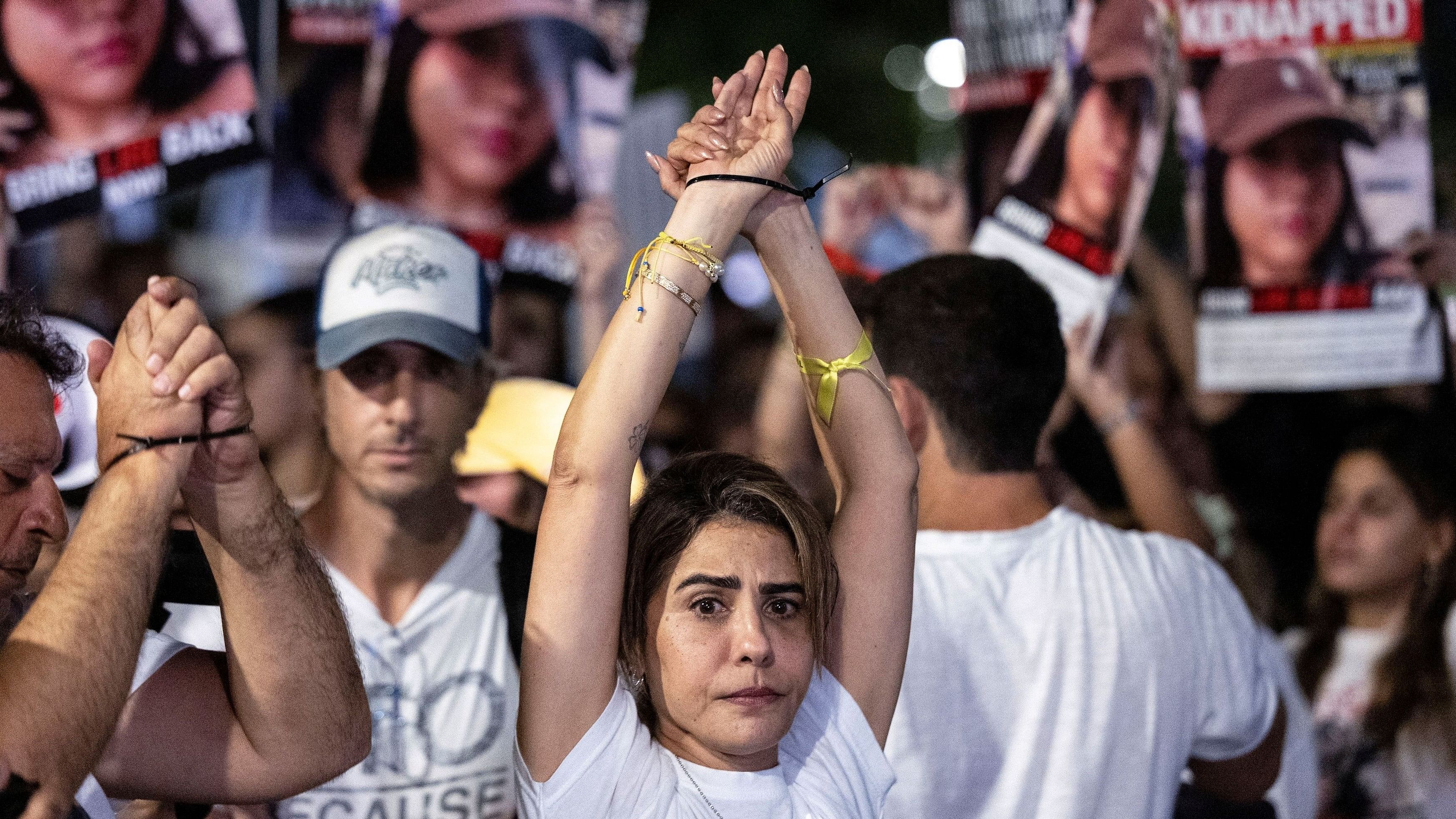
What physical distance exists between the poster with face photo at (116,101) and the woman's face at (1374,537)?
2998 mm

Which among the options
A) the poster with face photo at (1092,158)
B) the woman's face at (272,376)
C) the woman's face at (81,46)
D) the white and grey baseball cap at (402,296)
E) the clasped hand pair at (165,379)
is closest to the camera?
the clasped hand pair at (165,379)

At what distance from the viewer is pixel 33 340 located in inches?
65.1

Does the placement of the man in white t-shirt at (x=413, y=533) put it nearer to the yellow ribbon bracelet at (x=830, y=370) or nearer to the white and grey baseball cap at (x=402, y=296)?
the white and grey baseball cap at (x=402, y=296)

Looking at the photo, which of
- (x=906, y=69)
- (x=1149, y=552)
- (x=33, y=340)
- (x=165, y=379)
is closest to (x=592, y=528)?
(x=165, y=379)

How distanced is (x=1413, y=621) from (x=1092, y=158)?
1511 millimetres

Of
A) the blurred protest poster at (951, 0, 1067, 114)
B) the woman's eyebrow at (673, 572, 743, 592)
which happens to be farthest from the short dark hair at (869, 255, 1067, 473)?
the blurred protest poster at (951, 0, 1067, 114)

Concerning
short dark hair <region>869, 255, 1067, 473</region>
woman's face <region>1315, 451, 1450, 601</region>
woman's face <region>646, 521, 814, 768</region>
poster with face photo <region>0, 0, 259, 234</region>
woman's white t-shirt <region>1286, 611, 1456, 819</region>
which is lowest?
woman's white t-shirt <region>1286, 611, 1456, 819</region>

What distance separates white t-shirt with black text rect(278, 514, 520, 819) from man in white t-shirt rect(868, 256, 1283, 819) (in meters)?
0.72

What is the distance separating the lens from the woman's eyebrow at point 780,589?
5.74 feet

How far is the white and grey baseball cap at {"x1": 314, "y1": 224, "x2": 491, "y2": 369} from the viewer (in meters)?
2.58

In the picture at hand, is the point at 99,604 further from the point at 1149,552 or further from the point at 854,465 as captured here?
the point at 1149,552

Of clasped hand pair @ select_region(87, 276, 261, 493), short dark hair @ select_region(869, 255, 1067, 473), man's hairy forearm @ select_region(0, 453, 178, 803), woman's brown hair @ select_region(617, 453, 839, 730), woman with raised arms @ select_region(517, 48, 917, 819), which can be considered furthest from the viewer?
short dark hair @ select_region(869, 255, 1067, 473)

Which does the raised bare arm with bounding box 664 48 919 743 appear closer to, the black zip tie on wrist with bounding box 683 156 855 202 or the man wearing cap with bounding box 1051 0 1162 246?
the black zip tie on wrist with bounding box 683 156 855 202

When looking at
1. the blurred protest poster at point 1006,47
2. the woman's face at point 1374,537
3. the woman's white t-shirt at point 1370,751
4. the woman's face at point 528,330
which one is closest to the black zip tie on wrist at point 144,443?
the woman's face at point 528,330
